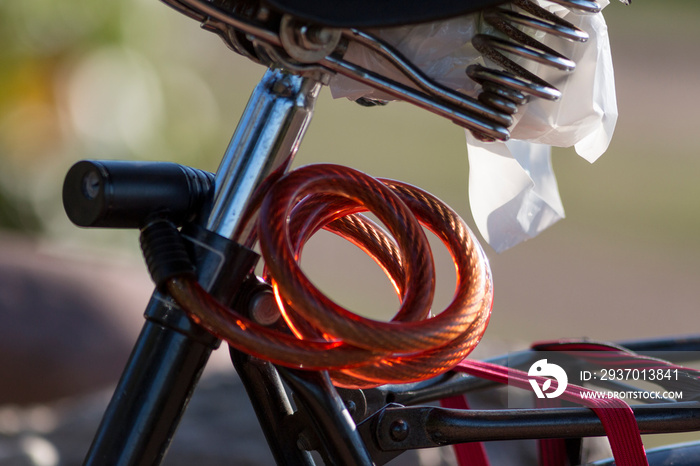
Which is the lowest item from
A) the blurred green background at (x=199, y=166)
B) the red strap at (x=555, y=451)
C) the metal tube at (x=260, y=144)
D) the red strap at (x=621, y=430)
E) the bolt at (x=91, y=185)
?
the red strap at (x=555, y=451)

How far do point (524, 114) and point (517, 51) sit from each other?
0.24 ft

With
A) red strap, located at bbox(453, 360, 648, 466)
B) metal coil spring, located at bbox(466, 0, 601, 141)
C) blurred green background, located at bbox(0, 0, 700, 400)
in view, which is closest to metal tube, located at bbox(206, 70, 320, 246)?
metal coil spring, located at bbox(466, 0, 601, 141)

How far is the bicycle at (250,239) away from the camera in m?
0.51

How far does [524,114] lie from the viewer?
1.93ft

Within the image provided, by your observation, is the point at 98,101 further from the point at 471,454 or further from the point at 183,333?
the point at 183,333

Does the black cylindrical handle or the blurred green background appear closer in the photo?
the black cylindrical handle

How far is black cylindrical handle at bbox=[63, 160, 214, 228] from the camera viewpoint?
0.53 meters

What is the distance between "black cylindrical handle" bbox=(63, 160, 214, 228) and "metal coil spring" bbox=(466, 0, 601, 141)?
0.67ft

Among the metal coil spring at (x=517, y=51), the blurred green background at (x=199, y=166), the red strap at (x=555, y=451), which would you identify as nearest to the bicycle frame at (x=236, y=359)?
the metal coil spring at (x=517, y=51)

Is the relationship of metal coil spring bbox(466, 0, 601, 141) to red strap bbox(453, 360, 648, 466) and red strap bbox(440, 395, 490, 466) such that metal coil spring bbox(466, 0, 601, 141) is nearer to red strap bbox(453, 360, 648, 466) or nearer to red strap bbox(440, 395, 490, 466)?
red strap bbox(453, 360, 648, 466)

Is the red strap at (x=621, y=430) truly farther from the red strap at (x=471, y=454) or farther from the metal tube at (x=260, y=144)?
the metal tube at (x=260, y=144)

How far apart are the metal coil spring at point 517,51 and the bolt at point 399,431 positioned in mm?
242

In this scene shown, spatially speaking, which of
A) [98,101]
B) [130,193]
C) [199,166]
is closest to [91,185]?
[130,193]

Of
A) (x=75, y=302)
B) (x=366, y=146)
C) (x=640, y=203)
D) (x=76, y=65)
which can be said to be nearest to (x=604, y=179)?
(x=640, y=203)
